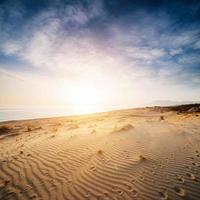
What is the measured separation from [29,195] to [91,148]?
9.86 ft

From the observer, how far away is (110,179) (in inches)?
160

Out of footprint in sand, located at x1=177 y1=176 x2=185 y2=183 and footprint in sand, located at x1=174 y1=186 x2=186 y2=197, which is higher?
footprint in sand, located at x1=177 y1=176 x2=185 y2=183

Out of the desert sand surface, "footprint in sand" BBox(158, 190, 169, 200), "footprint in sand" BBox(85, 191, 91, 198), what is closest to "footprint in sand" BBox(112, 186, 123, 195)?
the desert sand surface

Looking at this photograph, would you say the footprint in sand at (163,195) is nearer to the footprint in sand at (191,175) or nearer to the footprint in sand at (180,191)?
the footprint in sand at (180,191)

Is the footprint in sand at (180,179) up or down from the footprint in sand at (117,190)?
up

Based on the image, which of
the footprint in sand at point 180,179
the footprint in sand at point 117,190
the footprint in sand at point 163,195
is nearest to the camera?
the footprint in sand at point 163,195

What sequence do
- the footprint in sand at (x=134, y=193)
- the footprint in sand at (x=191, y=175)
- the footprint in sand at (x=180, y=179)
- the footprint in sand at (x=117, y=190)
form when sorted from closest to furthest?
the footprint in sand at (x=134, y=193) → the footprint in sand at (x=117, y=190) → the footprint in sand at (x=180, y=179) → the footprint in sand at (x=191, y=175)

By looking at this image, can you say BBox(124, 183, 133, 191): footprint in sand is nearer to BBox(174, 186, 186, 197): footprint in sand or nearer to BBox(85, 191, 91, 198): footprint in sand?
BBox(85, 191, 91, 198): footprint in sand

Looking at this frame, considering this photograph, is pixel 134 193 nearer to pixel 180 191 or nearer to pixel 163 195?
pixel 163 195

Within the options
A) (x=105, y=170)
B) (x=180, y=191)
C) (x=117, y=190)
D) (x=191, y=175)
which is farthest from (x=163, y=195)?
(x=105, y=170)

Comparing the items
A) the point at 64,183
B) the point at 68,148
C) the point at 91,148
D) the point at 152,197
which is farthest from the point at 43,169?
the point at 152,197

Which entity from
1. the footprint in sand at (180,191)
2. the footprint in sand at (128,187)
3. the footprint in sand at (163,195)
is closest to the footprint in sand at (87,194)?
the footprint in sand at (128,187)

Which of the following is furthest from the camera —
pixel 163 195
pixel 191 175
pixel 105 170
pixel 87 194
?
pixel 105 170

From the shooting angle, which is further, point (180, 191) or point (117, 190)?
point (117, 190)
